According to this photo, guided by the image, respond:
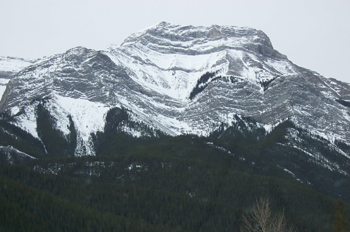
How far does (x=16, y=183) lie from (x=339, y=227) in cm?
8745

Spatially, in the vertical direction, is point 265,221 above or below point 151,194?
above

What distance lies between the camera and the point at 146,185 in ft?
528

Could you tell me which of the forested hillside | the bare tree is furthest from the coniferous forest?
the bare tree

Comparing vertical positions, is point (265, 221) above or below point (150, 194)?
above

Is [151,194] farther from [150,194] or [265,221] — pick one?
[265,221]

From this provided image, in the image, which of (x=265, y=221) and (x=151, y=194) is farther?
(x=151, y=194)

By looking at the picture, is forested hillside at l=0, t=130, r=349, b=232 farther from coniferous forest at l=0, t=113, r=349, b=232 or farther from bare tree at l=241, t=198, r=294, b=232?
bare tree at l=241, t=198, r=294, b=232

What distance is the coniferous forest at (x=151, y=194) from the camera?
398 ft

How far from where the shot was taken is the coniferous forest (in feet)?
398

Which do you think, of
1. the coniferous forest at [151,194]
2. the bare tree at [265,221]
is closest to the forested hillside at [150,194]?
the coniferous forest at [151,194]

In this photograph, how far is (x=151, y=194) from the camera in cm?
15012

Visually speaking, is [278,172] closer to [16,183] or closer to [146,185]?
[146,185]


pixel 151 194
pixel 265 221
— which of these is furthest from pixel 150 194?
pixel 265 221

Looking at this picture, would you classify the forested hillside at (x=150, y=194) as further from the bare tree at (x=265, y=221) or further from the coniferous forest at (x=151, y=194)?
the bare tree at (x=265, y=221)
